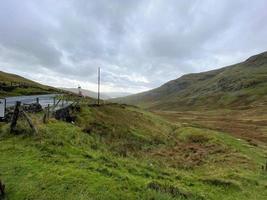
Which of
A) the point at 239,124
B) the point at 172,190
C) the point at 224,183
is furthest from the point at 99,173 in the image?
the point at 239,124

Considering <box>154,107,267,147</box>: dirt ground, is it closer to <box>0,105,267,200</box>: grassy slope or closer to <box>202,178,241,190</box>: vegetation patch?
<box>0,105,267,200</box>: grassy slope

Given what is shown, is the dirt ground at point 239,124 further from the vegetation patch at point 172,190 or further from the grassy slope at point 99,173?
the vegetation patch at point 172,190

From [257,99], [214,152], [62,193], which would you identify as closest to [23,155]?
[62,193]

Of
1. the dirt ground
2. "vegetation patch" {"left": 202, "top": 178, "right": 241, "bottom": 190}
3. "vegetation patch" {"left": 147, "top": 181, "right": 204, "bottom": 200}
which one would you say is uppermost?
"vegetation patch" {"left": 147, "top": 181, "right": 204, "bottom": 200}

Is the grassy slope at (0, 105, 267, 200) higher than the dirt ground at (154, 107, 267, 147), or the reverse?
the grassy slope at (0, 105, 267, 200)

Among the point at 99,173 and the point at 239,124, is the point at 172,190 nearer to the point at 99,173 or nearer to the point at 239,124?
the point at 99,173

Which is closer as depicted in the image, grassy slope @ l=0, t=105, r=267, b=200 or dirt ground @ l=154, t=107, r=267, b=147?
grassy slope @ l=0, t=105, r=267, b=200

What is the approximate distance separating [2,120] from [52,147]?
790 cm

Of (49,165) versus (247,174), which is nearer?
(49,165)

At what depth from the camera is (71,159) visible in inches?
689

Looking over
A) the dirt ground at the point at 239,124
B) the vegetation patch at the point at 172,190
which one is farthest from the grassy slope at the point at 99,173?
the dirt ground at the point at 239,124

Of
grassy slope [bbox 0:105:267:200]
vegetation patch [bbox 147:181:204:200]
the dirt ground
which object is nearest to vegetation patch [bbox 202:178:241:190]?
grassy slope [bbox 0:105:267:200]

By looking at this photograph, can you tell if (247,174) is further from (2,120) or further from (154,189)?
(2,120)

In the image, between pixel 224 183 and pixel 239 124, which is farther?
pixel 239 124
